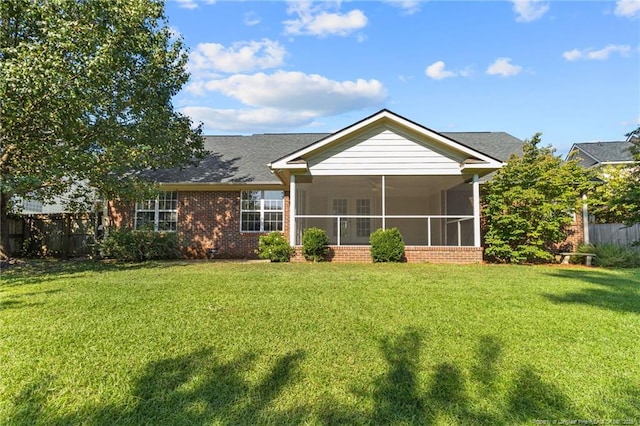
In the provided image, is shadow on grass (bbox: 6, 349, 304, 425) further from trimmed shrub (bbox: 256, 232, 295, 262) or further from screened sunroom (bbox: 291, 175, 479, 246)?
screened sunroom (bbox: 291, 175, 479, 246)

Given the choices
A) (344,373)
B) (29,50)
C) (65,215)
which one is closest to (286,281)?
(344,373)

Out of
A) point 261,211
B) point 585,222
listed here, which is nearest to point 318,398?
point 261,211

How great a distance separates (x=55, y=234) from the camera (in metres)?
14.9

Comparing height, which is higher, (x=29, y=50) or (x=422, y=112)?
(x=422, y=112)

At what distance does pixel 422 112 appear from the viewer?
18.0 meters

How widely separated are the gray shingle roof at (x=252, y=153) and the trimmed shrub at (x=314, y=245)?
3224mm

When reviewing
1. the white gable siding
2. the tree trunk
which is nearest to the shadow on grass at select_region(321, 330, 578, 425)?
the white gable siding

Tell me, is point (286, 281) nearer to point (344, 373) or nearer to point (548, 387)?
point (344, 373)

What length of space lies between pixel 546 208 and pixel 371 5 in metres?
8.07

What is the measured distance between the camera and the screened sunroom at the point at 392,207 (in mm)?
15984

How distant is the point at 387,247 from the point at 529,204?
494cm

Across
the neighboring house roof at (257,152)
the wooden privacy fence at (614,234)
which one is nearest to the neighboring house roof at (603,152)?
the neighboring house roof at (257,152)

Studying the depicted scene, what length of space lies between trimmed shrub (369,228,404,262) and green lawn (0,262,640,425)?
195 inches

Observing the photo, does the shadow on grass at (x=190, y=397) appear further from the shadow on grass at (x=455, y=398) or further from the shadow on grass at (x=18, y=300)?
the shadow on grass at (x=18, y=300)
